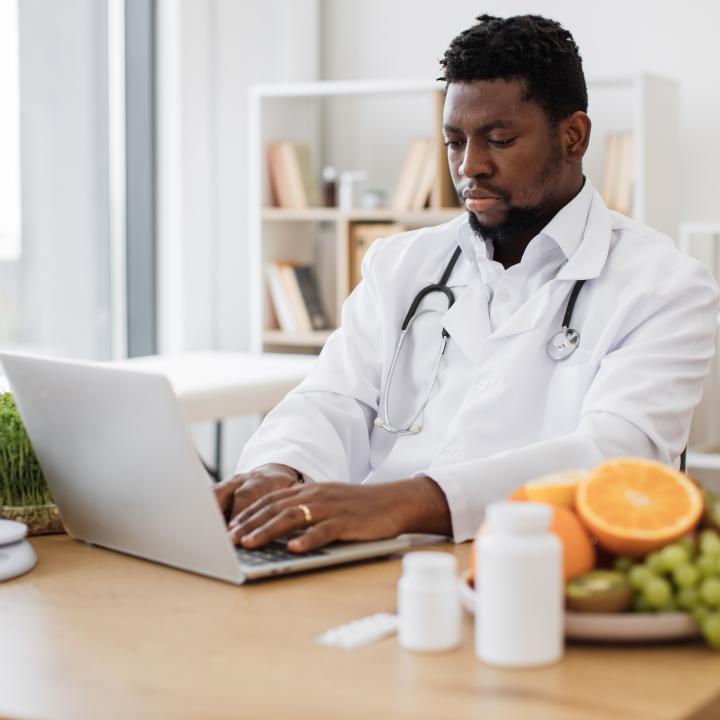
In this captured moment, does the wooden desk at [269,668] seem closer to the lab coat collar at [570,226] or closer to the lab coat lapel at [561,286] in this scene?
the lab coat lapel at [561,286]

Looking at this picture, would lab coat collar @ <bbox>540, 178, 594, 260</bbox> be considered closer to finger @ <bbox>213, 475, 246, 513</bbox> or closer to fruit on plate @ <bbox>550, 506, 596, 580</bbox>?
finger @ <bbox>213, 475, 246, 513</bbox>

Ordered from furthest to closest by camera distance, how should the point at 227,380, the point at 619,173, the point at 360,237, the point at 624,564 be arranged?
the point at 360,237 → the point at 619,173 → the point at 227,380 → the point at 624,564

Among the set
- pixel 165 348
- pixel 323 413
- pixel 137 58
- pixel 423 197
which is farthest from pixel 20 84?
pixel 323 413

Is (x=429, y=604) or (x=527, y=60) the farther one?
(x=527, y=60)

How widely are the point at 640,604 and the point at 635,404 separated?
1.98 ft


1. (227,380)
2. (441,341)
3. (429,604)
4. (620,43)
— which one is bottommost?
(227,380)

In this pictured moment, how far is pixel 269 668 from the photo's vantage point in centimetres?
104

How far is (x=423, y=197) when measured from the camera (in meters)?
4.14

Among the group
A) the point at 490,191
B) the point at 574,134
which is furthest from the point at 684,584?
the point at 574,134

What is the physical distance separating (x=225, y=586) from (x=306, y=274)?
3205 mm

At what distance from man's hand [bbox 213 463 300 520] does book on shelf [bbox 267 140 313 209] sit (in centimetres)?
286

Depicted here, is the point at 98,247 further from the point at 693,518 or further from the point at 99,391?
the point at 693,518

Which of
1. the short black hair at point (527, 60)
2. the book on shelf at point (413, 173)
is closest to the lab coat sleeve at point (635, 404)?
the short black hair at point (527, 60)

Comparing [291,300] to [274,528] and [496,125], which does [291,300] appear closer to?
[496,125]
